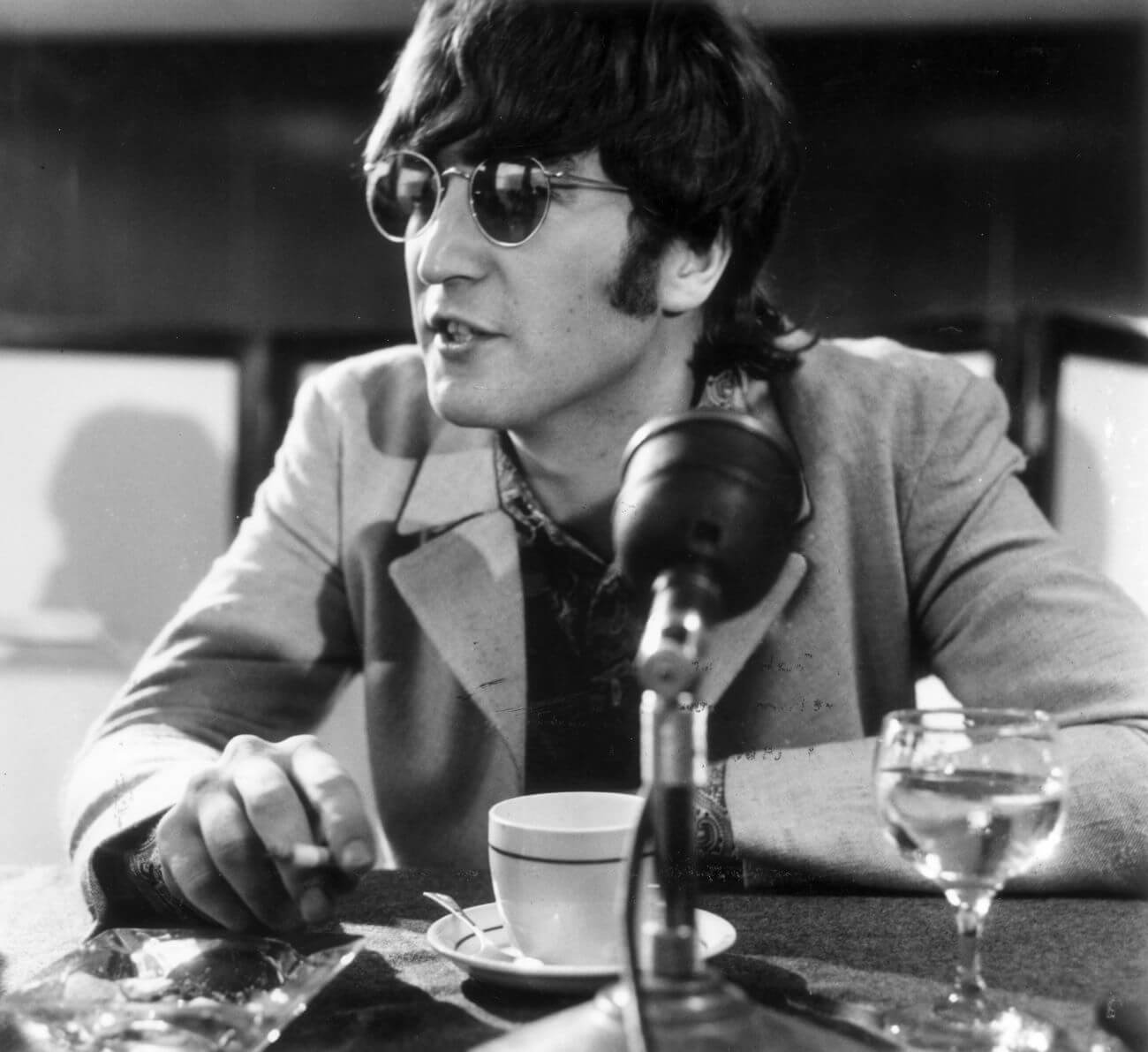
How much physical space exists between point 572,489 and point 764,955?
0.72m

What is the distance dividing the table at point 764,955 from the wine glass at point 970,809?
0.14 ft

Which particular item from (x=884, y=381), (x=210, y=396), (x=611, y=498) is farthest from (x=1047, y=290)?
(x=210, y=396)

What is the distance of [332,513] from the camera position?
140cm

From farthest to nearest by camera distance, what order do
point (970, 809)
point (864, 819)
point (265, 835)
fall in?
point (864, 819), point (265, 835), point (970, 809)

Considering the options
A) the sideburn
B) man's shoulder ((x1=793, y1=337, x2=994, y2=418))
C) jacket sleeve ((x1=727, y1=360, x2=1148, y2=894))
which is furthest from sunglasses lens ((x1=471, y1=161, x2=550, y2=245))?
jacket sleeve ((x1=727, y1=360, x2=1148, y2=894))

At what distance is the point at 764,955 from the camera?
727 millimetres

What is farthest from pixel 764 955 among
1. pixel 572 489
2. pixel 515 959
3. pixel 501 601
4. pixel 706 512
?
pixel 572 489

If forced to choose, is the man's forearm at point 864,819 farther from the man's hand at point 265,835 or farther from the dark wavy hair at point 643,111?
the dark wavy hair at point 643,111

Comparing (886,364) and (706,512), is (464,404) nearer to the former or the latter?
(886,364)

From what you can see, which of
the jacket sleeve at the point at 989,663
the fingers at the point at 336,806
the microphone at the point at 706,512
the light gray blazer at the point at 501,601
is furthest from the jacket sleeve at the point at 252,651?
the microphone at the point at 706,512

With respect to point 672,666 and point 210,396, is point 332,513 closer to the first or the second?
point 210,396

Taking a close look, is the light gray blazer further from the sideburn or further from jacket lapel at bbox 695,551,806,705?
the sideburn

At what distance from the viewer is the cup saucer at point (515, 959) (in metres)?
0.61

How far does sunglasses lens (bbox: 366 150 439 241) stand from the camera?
123 cm
